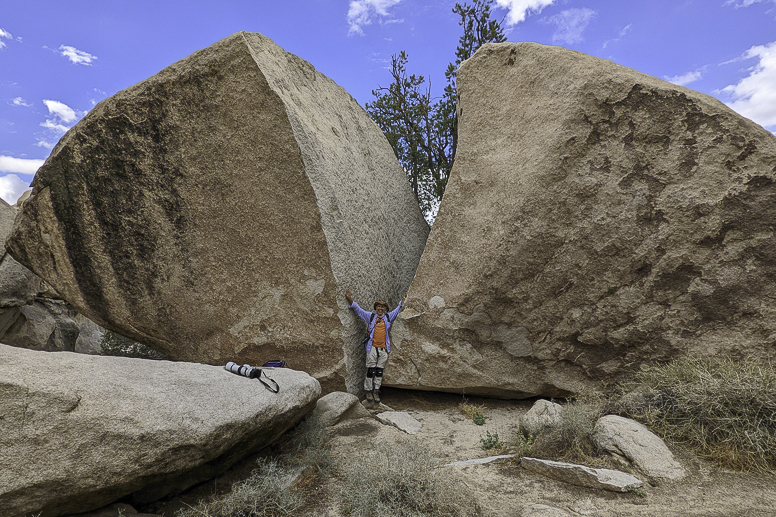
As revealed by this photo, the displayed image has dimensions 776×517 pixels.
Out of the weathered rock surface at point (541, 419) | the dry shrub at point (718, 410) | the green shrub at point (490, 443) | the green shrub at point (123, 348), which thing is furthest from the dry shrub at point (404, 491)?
the green shrub at point (123, 348)

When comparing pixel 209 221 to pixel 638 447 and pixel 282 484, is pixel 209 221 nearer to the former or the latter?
pixel 282 484

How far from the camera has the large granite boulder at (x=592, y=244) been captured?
423cm

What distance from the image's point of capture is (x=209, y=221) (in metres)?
4.79

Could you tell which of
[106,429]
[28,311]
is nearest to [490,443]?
[106,429]

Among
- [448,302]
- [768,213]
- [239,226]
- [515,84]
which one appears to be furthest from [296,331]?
[768,213]

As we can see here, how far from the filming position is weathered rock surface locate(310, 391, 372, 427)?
4355mm

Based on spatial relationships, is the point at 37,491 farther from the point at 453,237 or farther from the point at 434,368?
the point at 453,237

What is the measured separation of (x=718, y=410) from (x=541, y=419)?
49.3 inches

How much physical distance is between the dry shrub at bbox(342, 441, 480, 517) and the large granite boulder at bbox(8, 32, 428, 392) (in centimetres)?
185

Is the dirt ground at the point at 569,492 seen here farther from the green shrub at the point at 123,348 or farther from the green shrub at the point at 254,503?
the green shrub at the point at 123,348

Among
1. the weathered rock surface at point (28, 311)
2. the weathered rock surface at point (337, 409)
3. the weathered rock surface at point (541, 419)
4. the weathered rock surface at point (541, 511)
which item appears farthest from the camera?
the weathered rock surface at point (28, 311)

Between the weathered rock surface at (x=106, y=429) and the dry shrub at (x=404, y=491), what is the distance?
0.83m

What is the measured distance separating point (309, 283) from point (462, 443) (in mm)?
2070

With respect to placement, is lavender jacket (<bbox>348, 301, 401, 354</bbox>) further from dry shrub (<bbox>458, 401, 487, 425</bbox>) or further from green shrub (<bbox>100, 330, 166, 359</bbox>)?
green shrub (<bbox>100, 330, 166, 359</bbox>)
